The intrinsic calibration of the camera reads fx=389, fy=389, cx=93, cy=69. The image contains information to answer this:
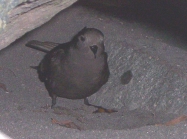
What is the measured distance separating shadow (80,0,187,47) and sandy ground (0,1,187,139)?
0.25ft

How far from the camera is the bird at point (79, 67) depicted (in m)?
3.57

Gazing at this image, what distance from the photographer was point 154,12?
15.7 ft

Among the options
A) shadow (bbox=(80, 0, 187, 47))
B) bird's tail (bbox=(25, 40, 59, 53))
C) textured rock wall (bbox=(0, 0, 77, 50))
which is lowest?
bird's tail (bbox=(25, 40, 59, 53))

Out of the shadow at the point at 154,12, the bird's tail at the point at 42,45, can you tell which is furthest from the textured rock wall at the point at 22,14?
the shadow at the point at 154,12

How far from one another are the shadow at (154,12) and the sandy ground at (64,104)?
76mm

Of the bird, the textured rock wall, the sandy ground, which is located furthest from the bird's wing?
the textured rock wall

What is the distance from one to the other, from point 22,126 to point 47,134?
0.22 metres

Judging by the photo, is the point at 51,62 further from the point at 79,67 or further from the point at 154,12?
the point at 154,12

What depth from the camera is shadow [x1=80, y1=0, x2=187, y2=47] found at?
465 cm

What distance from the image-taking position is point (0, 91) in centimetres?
394

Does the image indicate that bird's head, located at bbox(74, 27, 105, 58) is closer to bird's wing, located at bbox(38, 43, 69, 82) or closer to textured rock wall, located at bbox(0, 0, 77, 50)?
bird's wing, located at bbox(38, 43, 69, 82)

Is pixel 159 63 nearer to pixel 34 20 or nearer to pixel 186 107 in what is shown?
pixel 186 107

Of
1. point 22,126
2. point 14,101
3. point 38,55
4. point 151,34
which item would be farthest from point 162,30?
point 22,126

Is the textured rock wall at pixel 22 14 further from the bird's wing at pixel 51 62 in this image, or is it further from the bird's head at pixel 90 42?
the bird's wing at pixel 51 62
